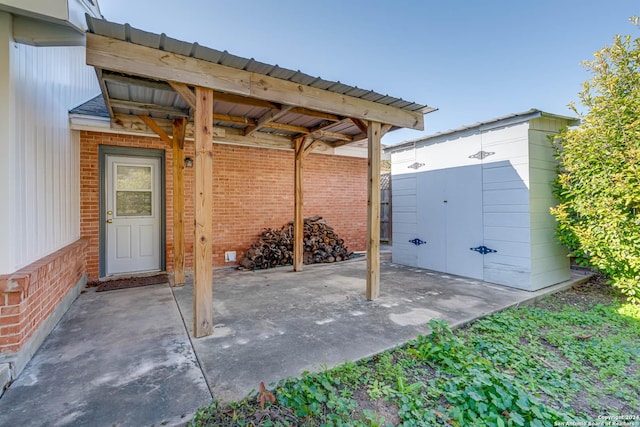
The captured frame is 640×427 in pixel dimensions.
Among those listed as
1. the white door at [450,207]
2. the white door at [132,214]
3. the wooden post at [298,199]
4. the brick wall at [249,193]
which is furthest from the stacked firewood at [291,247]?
the white door at [450,207]

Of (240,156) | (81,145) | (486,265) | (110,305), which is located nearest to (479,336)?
(486,265)

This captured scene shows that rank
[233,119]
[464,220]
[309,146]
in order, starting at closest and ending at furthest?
1. [233,119]
2. [464,220]
3. [309,146]

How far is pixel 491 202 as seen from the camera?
5020mm

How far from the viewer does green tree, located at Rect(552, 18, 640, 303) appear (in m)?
3.81

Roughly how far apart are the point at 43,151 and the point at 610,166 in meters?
7.06

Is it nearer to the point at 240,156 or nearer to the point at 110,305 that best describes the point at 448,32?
the point at 240,156

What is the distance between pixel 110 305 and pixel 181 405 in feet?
A: 9.11

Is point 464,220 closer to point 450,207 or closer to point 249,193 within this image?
point 450,207

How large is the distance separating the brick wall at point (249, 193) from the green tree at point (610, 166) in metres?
4.66

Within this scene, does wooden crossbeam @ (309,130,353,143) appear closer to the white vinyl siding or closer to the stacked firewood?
the stacked firewood

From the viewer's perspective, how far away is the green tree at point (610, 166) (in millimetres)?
3809

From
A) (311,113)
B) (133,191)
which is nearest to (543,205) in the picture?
(311,113)

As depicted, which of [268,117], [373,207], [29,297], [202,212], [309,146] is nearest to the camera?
[29,297]

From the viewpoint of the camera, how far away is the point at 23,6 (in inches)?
82.2
